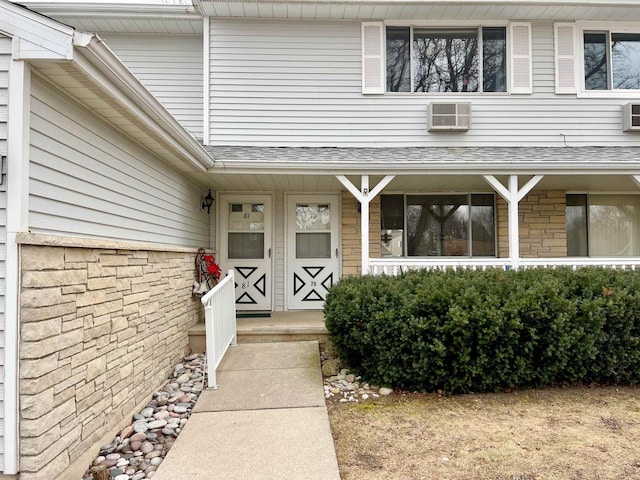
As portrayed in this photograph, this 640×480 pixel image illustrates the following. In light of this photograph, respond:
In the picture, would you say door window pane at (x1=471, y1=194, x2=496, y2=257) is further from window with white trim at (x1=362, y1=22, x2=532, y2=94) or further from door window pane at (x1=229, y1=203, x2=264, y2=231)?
door window pane at (x1=229, y1=203, x2=264, y2=231)

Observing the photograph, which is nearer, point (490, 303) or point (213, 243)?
point (490, 303)

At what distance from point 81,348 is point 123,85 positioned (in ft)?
6.01

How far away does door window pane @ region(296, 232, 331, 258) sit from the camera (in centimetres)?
654

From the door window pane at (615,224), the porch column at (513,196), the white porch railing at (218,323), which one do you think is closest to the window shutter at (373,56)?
the porch column at (513,196)

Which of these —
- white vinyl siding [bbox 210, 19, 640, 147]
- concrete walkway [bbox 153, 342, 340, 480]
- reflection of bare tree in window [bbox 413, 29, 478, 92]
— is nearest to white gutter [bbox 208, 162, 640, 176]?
white vinyl siding [bbox 210, 19, 640, 147]

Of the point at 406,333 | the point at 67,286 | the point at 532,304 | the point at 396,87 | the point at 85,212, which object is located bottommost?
the point at 406,333

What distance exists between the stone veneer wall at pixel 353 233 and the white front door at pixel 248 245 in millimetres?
1299

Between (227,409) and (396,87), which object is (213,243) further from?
(396,87)

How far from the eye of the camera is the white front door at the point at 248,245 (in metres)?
6.43

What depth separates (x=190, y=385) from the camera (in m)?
3.97

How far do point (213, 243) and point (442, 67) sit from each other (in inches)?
195

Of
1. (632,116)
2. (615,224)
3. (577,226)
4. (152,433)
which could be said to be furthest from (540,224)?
(152,433)

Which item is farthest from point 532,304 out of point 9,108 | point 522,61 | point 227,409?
point 522,61

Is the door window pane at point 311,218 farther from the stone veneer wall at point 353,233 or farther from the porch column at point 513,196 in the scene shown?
the porch column at point 513,196
